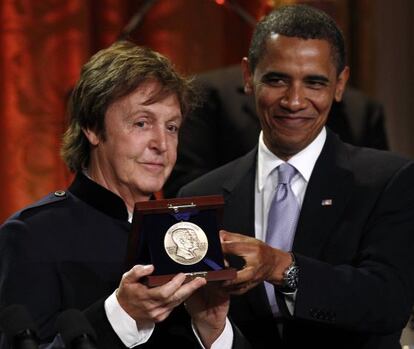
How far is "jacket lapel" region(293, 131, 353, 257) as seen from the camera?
2574 mm

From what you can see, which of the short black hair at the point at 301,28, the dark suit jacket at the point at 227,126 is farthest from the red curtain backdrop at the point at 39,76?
the short black hair at the point at 301,28

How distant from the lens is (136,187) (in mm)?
2371

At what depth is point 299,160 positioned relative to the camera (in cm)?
270

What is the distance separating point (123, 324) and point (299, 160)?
2.47ft

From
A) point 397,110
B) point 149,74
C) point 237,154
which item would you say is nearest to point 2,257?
point 149,74

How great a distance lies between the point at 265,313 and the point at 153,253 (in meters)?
0.59

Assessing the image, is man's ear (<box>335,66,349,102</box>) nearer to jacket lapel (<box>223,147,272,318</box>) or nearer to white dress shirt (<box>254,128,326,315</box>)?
white dress shirt (<box>254,128,326,315</box>)

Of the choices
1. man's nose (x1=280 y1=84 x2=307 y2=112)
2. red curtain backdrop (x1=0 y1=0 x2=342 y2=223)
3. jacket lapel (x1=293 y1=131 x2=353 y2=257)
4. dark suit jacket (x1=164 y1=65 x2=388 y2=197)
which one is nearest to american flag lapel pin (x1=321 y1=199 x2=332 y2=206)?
jacket lapel (x1=293 y1=131 x2=353 y2=257)

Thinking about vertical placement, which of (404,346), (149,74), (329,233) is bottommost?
(404,346)

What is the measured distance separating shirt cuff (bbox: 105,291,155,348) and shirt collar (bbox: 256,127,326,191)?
0.68 meters

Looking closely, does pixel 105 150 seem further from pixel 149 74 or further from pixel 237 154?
pixel 237 154

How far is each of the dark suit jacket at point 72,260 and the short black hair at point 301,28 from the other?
63cm

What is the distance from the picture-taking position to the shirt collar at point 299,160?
8.82 ft

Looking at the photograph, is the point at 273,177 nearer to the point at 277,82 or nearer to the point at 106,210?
the point at 277,82
